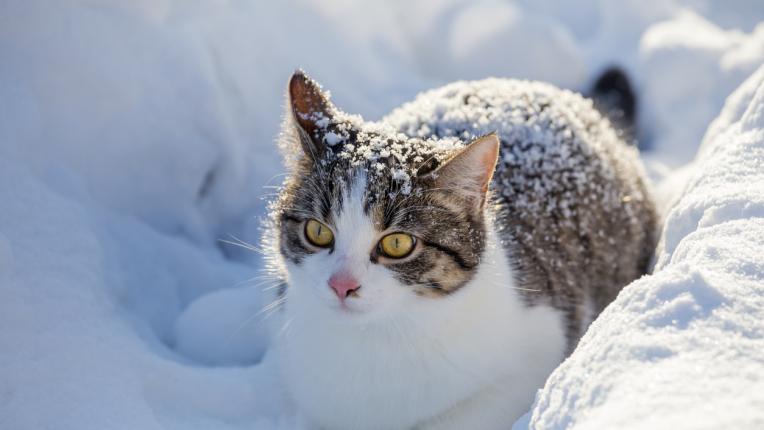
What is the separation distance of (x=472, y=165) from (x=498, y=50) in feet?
7.33

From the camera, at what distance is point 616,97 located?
11.8 feet

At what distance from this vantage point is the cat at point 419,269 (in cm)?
167

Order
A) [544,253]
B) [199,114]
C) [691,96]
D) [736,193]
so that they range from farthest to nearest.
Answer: [691,96]
[199,114]
[544,253]
[736,193]

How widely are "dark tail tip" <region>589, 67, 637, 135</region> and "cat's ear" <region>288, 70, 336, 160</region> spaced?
1909mm

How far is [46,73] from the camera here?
2.31 m

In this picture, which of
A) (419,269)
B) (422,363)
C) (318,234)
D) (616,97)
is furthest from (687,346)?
(616,97)

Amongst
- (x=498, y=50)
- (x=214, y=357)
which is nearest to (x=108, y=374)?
(x=214, y=357)

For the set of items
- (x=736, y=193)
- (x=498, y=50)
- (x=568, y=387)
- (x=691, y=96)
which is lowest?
(x=568, y=387)

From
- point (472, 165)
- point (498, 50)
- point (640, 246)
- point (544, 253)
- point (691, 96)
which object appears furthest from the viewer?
point (498, 50)

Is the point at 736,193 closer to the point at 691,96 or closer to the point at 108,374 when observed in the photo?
the point at 108,374

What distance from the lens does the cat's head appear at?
5.38 ft

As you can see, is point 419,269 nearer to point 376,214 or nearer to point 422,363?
point 376,214

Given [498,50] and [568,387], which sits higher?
[498,50]

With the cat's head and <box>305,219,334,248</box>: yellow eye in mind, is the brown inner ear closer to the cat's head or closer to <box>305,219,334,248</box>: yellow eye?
the cat's head
